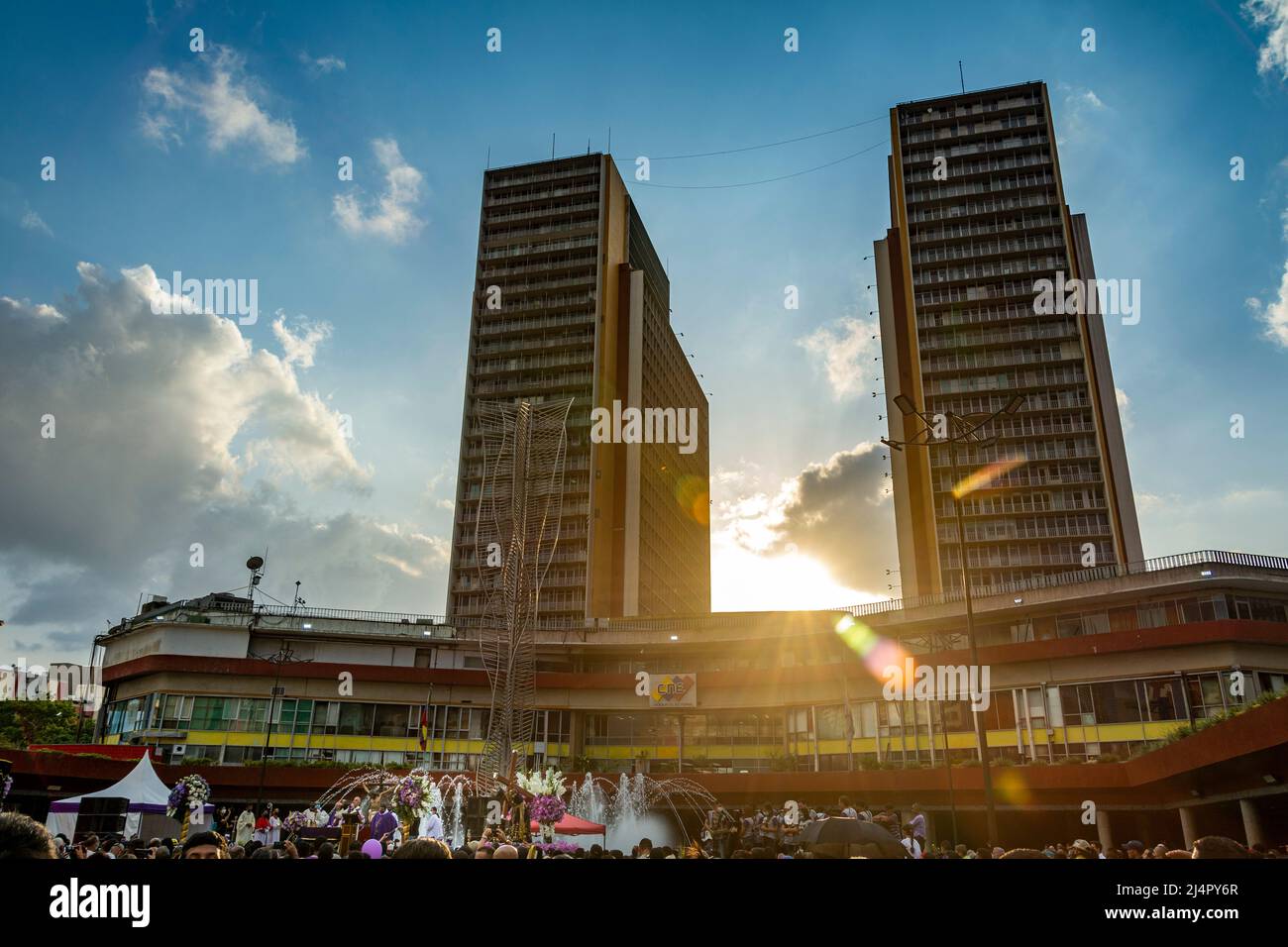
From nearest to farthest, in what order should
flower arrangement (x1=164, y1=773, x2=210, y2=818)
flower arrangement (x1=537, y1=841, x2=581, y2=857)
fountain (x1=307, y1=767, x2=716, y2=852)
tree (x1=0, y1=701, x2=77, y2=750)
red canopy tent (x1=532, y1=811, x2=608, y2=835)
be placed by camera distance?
flower arrangement (x1=537, y1=841, x2=581, y2=857), flower arrangement (x1=164, y1=773, x2=210, y2=818), red canopy tent (x1=532, y1=811, x2=608, y2=835), fountain (x1=307, y1=767, x2=716, y2=852), tree (x1=0, y1=701, x2=77, y2=750)

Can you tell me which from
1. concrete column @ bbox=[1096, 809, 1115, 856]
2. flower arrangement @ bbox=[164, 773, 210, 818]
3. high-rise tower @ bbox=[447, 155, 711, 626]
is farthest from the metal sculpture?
high-rise tower @ bbox=[447, 155, 711, 626]

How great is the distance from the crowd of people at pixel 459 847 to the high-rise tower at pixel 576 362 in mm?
53748

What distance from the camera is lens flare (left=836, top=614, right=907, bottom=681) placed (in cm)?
5375

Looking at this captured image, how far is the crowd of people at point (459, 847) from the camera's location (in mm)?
4715

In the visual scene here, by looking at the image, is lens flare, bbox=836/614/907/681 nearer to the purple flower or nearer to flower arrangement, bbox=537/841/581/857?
the purple flower

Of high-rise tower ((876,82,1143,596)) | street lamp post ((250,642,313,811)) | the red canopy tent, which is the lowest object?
the red canopy tent

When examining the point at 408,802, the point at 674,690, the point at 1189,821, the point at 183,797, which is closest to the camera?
the point at 408,802

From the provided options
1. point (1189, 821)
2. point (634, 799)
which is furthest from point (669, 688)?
point (1189, 821)

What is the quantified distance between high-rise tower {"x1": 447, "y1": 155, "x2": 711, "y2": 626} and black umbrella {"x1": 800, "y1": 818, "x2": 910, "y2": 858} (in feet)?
221

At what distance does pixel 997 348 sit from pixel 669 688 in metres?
44.9

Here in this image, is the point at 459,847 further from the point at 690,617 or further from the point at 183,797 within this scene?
the point at 690,617

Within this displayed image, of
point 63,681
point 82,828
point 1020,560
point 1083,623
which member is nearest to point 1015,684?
point 1083,623

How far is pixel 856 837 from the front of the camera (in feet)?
55.3
